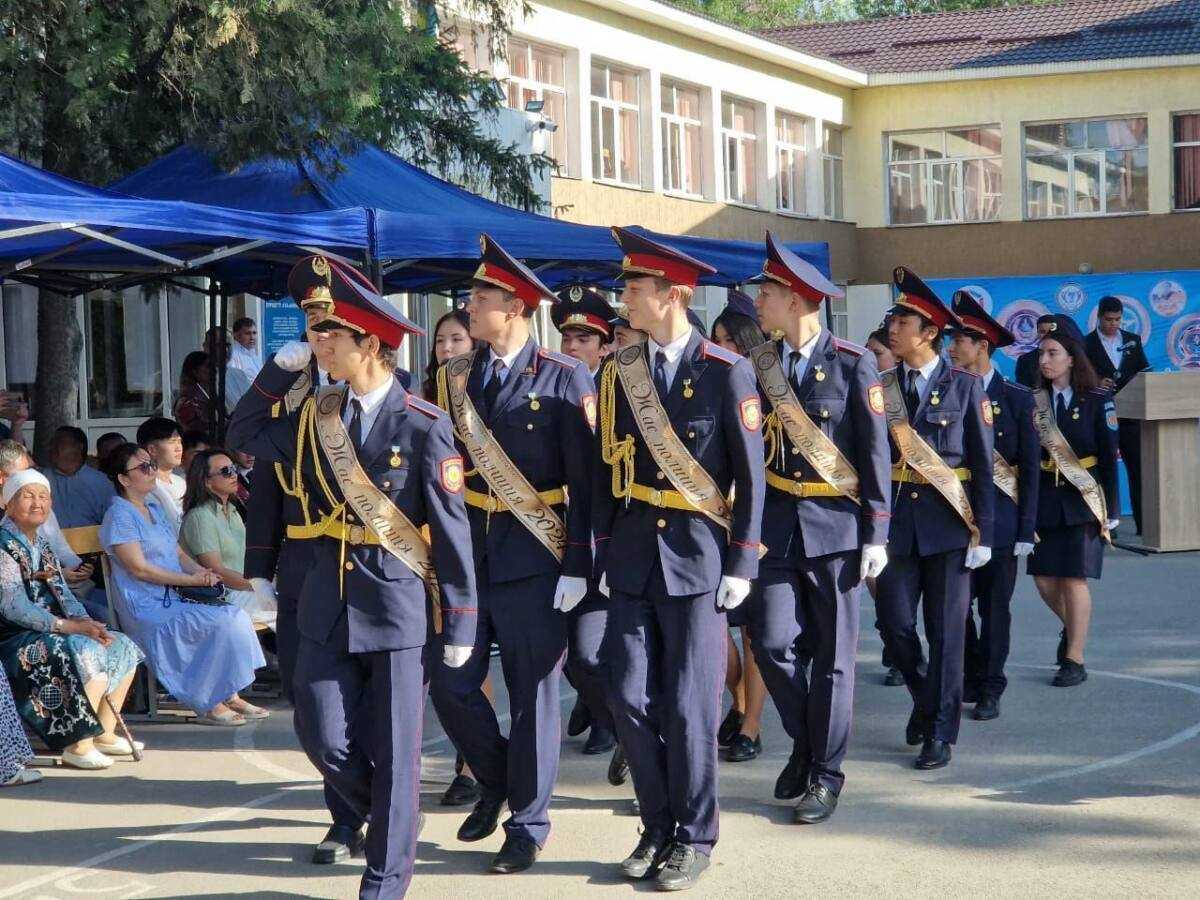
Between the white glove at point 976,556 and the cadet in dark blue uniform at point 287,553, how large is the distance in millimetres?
2945

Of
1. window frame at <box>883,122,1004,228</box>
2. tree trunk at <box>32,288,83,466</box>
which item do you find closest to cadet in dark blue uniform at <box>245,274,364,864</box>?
tree trunk at <box>32,288,83,466</box>

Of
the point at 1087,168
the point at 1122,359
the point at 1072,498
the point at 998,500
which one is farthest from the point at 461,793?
the point at 1087,168

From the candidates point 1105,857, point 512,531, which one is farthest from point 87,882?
point 1105,857

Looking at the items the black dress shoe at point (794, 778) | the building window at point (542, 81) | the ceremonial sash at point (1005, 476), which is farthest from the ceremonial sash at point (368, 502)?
the building window at point (542, 81)

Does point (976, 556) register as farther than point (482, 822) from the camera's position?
Yes

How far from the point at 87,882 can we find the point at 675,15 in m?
26.9

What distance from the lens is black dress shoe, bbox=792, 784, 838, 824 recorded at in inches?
255

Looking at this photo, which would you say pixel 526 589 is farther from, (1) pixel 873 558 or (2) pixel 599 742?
(2) pixel 599 742

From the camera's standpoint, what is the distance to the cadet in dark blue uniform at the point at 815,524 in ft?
21.5

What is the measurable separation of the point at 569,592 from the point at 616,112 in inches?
1007

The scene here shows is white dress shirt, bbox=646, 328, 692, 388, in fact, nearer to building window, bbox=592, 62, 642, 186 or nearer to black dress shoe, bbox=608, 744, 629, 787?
black dress shoe, bbox=608, 744, 629, 787

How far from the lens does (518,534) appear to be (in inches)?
241

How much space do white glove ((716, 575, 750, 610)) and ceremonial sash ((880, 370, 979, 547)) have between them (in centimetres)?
204

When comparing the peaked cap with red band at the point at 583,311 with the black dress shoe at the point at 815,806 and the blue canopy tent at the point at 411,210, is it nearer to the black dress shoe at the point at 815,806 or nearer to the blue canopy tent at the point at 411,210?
the blue canopy tent at the point at 411,210
